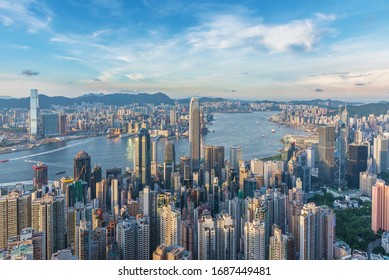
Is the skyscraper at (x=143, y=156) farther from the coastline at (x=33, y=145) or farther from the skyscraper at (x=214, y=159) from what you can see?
the skyscraper at (x=214, y=159)

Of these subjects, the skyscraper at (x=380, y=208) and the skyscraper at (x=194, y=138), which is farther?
the skyscraper at (x=194, y=138)

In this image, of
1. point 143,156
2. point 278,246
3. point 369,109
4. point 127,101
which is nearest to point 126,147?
point 143,156

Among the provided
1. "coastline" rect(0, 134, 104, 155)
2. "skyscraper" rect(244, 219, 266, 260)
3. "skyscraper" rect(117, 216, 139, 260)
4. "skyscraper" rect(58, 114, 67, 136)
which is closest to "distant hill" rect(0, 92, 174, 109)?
"skyscraper" rect(58, 114, 67, 136)

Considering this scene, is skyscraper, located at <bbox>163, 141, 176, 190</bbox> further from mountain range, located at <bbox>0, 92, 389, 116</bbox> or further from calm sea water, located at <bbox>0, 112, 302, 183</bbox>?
mountain range, located at <bbox>0, 92, 389, 116</bbox>

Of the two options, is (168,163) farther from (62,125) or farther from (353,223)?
(353,223)

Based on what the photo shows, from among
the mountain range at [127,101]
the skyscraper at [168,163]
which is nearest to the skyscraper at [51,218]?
the mountain range at [127,101]

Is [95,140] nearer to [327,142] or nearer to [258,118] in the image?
[258,118]
